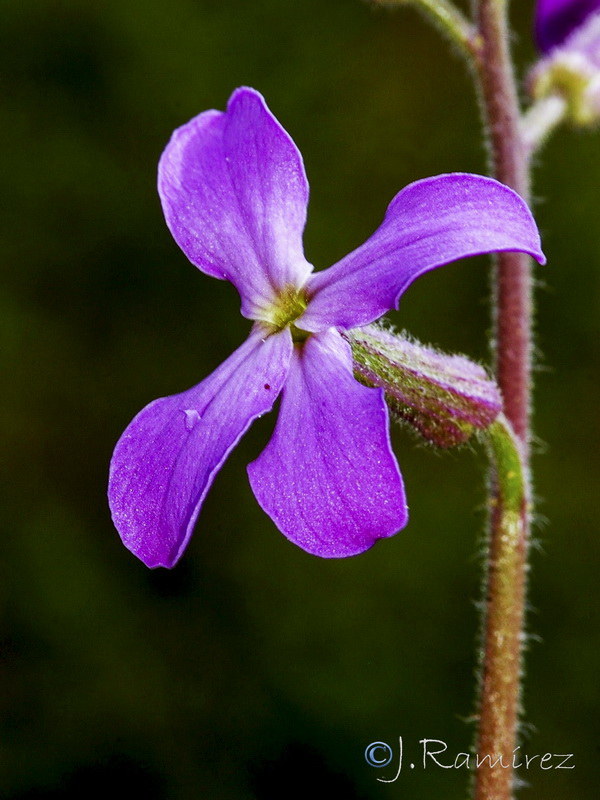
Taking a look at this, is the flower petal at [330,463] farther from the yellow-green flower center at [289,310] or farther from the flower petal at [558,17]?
the flower petal at [558,17]

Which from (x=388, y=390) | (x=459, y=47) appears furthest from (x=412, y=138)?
(x=388, y=390)

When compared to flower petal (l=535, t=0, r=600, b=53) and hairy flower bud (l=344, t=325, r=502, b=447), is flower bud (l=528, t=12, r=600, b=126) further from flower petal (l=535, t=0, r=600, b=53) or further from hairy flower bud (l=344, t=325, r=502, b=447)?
hairy flower bud (l=344, t=325, r=502, b=447)

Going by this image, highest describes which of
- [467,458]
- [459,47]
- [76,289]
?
[76,289]

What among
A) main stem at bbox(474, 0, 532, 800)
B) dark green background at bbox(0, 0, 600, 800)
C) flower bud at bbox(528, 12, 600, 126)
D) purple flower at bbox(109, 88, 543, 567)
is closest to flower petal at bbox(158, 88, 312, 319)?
purple flower at bbox(109, 88, 543, 567)

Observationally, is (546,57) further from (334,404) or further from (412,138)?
(412,138)

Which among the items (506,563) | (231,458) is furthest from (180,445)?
(231,458)

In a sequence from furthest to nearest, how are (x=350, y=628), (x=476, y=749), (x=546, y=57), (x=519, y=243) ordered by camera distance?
(x=350, y=628), (x=546, y=57), (x=476, y=749), (x=519, y=243)
